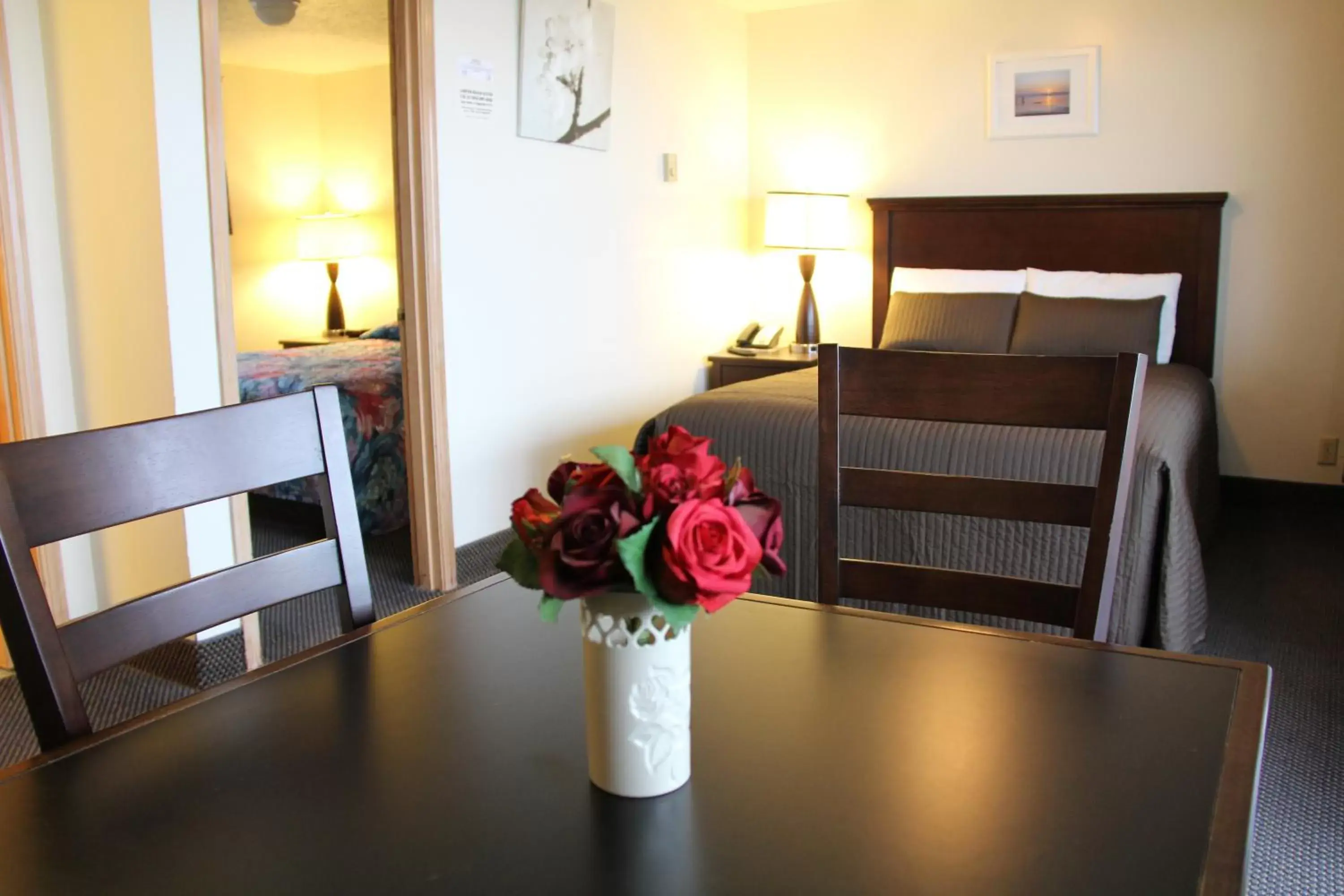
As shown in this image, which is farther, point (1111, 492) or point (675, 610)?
point (1111, 492)

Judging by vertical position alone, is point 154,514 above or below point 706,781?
above

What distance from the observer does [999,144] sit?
15.0 ft

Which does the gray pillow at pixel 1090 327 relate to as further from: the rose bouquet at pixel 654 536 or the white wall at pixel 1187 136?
the rose bouquet at pixel 654 536

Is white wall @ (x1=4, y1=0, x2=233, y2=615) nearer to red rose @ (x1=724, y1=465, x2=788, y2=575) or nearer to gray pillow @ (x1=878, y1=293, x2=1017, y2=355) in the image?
red rose @ (x1=724, y1=465, x2=788, y2=575)

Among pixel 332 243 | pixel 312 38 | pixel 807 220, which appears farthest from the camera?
pixel 332 243

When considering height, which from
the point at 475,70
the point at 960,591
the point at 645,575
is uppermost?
the point at 475,70

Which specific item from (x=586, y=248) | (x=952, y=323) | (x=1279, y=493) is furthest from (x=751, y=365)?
(x=1279, y=493)

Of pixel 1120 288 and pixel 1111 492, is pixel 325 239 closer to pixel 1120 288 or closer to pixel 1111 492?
pixel 1120 288

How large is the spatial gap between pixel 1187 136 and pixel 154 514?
14.0 ft

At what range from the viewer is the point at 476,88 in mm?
3381

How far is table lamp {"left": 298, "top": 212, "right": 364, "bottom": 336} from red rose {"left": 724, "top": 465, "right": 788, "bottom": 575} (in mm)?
5920

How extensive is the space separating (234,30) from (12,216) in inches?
135

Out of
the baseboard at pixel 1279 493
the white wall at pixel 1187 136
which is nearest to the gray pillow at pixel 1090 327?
the white wall at pixel 1187 136

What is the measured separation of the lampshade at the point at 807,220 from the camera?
481 cm
